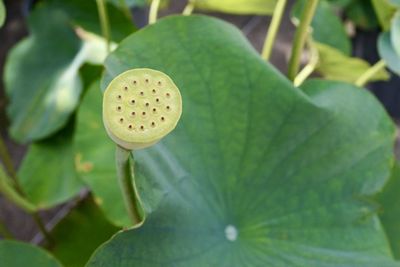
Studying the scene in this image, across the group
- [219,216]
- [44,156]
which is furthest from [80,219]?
[219,216]

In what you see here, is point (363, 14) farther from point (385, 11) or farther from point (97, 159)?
point (97, 159)

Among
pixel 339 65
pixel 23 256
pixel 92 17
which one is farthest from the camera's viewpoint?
pixel 92 17

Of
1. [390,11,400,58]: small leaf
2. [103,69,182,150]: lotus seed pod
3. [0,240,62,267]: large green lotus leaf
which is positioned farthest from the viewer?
[390,11,400,58]: small leaf

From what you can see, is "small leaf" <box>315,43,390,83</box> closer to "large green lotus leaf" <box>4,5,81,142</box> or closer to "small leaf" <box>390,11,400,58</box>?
"small leaf" <box>390,11,400,58</box>

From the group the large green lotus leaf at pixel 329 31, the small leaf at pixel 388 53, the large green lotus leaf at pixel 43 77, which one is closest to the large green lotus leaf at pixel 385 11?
the small leaf at pixel 388 53

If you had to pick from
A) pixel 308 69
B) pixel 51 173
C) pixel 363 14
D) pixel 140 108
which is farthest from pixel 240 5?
pixel 363 14

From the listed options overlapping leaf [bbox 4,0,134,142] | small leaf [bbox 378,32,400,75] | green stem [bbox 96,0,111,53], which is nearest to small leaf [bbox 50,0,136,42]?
overlapping leaf [bbox 4,0,134,142]

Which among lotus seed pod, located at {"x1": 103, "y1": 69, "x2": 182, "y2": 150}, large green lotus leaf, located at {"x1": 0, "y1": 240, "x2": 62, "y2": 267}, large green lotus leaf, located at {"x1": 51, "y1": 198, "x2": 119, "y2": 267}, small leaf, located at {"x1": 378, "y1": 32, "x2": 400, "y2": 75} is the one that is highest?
lotus seed pod, located at {"x1": 103, "y1": 69, "x2": 182, "y2": 150}
